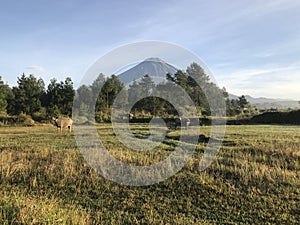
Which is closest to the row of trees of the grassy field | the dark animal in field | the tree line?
the tree line

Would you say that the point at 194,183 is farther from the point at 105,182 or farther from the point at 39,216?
the point at 39,216

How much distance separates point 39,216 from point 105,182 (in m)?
2.84

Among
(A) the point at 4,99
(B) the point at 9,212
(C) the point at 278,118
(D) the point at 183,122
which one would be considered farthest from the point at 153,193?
(A) the point at 4,99

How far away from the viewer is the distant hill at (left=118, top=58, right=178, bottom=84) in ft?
40.0

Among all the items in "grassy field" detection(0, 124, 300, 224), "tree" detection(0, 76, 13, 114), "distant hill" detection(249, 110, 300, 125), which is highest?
"tree" detection(0, 76, 13, 114)

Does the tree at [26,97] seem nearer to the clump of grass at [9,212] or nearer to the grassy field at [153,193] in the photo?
the grassy field at [153,193]

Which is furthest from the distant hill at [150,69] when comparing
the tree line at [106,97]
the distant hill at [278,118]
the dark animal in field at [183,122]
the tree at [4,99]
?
the tree at [4,99]

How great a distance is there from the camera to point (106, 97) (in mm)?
34438

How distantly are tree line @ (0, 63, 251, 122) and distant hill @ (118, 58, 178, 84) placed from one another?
15.9 inches

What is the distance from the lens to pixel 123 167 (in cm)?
856

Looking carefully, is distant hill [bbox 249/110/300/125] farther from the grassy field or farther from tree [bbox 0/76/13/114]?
tree [bbox 0/76/13/114]

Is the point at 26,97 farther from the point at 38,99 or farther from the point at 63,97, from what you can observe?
the point at 63,97

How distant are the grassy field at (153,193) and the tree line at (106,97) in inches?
213

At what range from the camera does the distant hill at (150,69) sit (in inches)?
480
